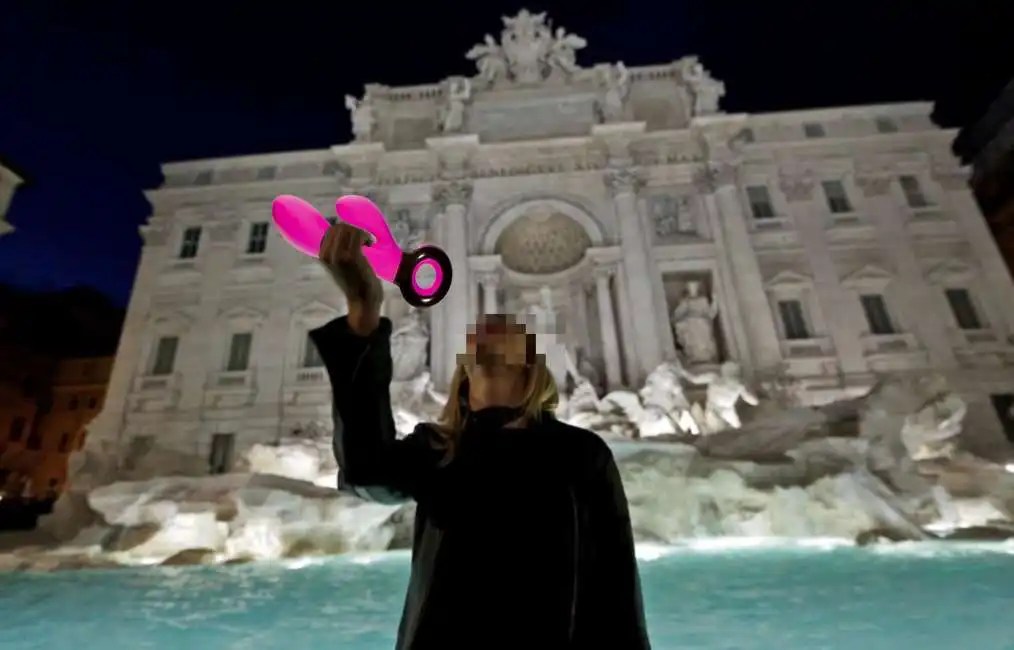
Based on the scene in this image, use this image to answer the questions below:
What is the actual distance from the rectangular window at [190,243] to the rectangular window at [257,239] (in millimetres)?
1781

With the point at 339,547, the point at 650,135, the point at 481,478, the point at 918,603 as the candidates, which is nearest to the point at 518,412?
the point at 481,478

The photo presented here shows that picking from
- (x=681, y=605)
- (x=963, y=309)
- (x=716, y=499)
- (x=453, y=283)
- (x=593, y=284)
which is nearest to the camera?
(x=681, y=605)

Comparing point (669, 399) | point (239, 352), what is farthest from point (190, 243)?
point (669, 399)

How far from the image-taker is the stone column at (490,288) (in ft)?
56.1

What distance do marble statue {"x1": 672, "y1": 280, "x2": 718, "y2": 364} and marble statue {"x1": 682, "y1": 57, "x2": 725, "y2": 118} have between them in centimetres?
709

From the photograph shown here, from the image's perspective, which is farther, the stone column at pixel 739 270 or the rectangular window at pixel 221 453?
the rectangular window at pixel 221 453

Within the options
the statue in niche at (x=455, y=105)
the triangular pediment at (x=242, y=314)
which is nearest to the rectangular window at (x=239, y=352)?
the triangular pediment at (x=242, y=314)

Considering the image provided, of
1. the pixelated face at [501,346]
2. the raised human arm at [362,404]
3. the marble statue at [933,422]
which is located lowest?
the raised human arm at [362,404]

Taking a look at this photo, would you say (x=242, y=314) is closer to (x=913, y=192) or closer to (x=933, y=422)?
(x=933, y=422)

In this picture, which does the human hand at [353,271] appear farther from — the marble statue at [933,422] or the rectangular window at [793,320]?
the rectangular window at [793,320]

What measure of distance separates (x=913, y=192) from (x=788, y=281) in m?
6.13

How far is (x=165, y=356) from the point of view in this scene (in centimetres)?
1759

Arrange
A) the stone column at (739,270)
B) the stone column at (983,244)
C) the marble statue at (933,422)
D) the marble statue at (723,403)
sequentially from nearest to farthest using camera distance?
the marble statue at (933,422), the marble statue at (723,403), the stone column at (739,270), the stone column at (983,244)

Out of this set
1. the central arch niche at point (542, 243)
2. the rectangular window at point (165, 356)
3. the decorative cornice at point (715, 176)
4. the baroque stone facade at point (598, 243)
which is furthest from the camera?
the central arch niche at point (542, 243)
